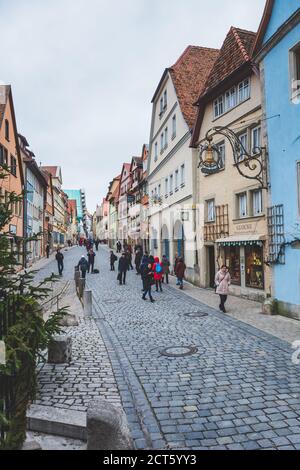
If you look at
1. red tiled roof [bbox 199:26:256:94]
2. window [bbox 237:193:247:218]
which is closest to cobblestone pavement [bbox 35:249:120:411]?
window [bbox 237:193:247:218]

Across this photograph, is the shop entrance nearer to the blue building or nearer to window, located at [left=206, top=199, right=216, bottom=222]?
window, located at [left=206, top=199, right=216, bottom=222]

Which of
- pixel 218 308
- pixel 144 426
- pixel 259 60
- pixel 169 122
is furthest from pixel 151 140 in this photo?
pixel 144 426

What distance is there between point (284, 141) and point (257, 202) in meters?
3.64

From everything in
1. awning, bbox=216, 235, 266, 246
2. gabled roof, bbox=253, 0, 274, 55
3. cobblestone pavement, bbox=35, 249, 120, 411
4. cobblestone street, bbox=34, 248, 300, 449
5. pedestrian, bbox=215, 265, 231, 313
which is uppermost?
gabled roof, bbox=253, 0, 274, 55

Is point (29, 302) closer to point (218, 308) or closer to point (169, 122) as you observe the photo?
point (218, 308)

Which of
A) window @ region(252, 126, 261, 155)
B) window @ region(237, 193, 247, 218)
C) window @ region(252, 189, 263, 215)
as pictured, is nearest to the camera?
window @ region(252, 189, 263, 215)

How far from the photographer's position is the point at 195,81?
85.3 feet

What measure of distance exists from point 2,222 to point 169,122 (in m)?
23.2

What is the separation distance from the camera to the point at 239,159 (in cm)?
1670

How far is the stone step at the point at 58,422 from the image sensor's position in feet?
15.6

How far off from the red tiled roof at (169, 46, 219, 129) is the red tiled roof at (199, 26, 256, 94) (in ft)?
14.5

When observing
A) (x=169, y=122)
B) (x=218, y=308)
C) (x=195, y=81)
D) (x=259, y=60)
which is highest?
(x=195, y=81)

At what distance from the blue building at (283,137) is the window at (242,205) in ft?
10.7

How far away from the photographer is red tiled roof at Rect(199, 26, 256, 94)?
1705cm
